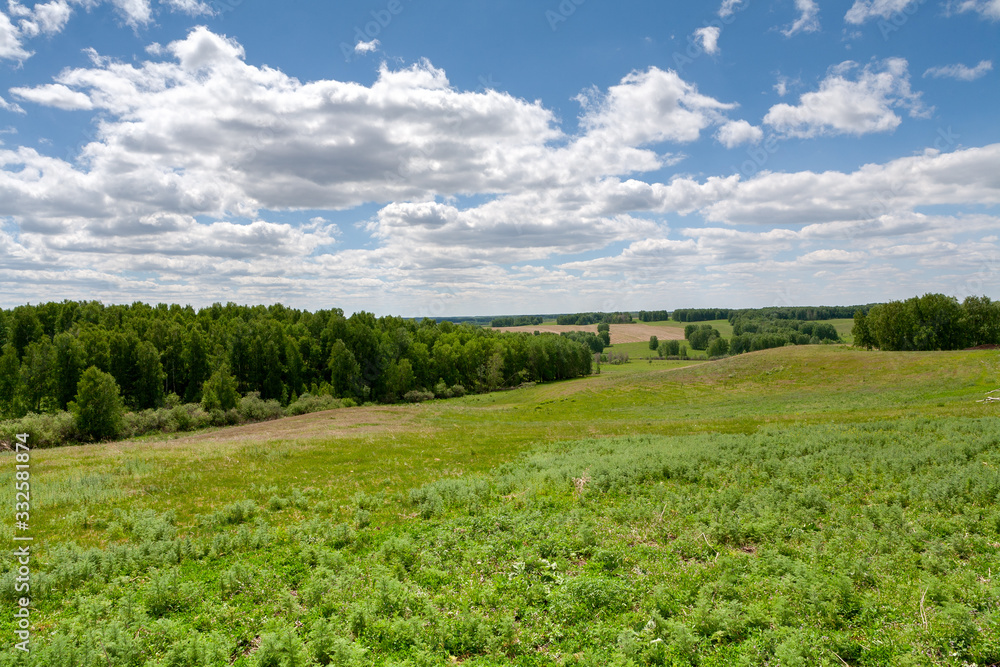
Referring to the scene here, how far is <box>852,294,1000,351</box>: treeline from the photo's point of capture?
9256 cm

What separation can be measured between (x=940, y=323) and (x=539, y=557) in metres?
121

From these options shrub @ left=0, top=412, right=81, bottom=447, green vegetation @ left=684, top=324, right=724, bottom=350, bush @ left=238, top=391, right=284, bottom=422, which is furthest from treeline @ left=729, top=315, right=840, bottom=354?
shrub @ left=0, top=412, right=81, bottom=447

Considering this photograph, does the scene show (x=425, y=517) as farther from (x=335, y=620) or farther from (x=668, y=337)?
(x=668, y=337)

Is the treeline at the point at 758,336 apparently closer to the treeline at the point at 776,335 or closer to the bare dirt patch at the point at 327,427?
the treeline at the point at 776,335

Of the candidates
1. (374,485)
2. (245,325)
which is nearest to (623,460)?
(374,485)

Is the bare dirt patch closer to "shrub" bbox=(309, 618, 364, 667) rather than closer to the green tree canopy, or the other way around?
the green tree canopy

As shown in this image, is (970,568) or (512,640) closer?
(512,640)

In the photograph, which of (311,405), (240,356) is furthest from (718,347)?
(240,356)

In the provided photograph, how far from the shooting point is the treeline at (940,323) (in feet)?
304

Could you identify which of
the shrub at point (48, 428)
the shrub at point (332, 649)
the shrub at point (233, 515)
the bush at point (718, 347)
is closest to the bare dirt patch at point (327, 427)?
the shrub at point (233, 515)

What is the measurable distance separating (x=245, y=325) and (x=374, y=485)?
76859mm

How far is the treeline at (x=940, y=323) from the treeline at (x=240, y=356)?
66.6 metres

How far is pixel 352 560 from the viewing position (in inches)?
438

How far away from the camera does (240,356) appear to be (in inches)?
3204
